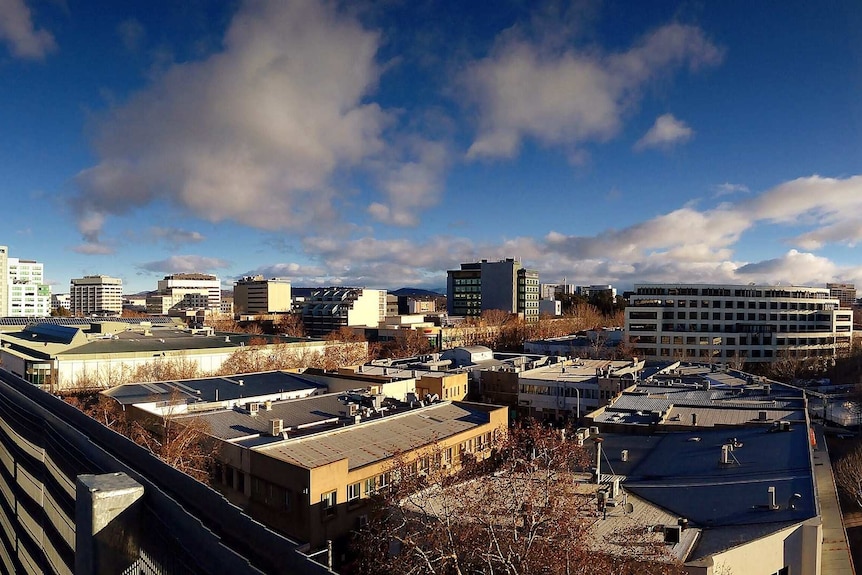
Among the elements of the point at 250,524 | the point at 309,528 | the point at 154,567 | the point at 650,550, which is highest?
the point at 250,524

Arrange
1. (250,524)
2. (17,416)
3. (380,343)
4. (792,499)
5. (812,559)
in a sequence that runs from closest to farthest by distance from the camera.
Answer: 1. (250,524)
2. (17,416)
3. (812,559)
4. (792,499)
5. (380,343)

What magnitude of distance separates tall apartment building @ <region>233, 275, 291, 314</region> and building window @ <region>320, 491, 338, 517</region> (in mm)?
151321

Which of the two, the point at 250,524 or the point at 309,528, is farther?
the point at 309,528

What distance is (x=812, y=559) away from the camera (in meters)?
13.0

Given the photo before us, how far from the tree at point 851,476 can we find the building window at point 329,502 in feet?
76.6

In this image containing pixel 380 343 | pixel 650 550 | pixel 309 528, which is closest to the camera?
pixel 650 550

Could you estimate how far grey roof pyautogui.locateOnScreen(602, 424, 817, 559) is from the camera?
1410 centimetres

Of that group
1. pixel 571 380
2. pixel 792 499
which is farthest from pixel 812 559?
pixel 571 380

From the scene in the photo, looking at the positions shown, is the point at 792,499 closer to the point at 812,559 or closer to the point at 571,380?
the point at 812,559

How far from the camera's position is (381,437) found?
24.5m

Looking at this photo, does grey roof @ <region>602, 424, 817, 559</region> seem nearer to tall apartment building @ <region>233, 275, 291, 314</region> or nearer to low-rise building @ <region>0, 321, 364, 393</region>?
low-rise building @ <region>0, 321, 364, 393</region>

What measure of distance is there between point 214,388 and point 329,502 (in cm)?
2071

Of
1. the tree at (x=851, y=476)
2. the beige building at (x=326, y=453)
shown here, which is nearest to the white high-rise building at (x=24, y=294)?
the beige building at (x=326, y=453)

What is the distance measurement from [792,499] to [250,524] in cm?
1621
